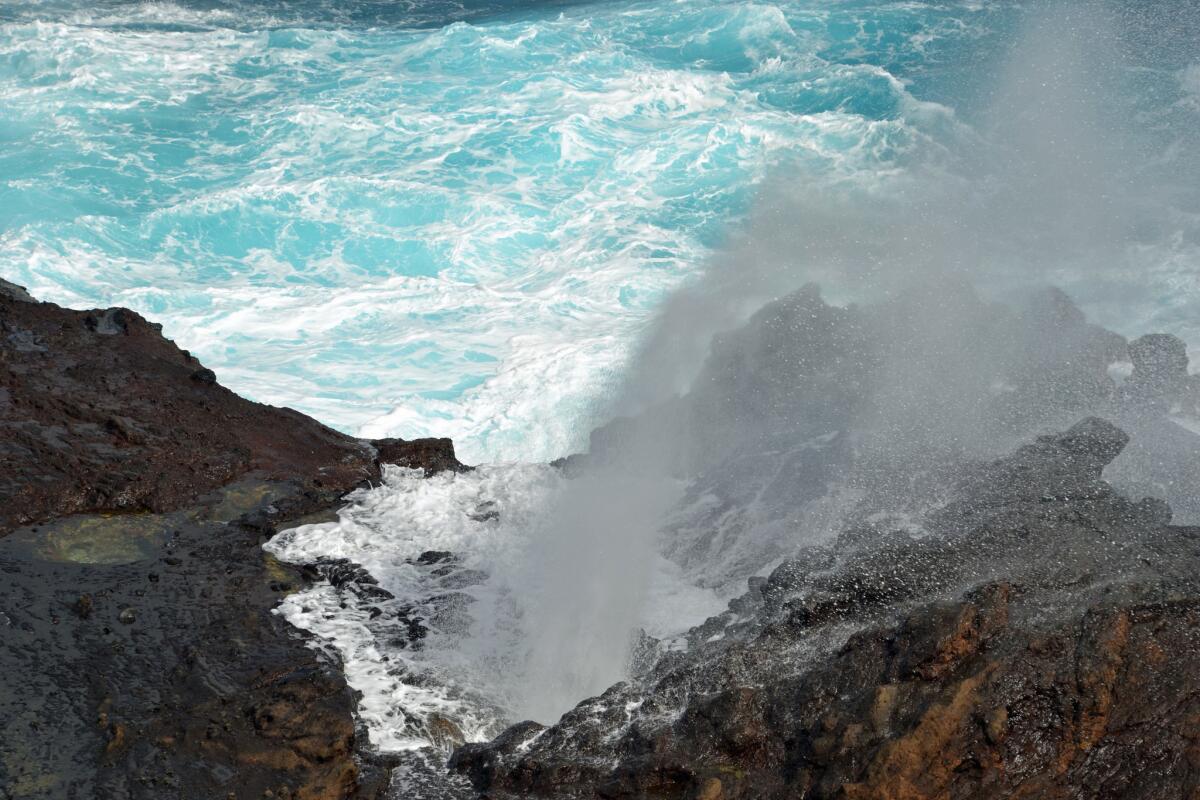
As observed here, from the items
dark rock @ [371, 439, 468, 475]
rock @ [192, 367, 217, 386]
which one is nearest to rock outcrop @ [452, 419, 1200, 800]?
dark rock @ [371, 439, 468, 475]

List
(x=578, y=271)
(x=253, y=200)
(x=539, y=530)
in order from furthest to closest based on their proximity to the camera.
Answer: (x=253, y=200), (x=578, y=271), (x=539, y=530)

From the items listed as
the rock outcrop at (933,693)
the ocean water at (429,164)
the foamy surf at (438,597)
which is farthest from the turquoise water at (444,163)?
the rock outcrop at (933,693)

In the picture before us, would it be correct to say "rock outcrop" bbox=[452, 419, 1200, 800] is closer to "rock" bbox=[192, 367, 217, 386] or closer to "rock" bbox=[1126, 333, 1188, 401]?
"rock" bbox=[1126, 333, 1188, 401]

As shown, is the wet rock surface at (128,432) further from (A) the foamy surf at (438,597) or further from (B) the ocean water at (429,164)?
(B) the ocean water at (429,164)

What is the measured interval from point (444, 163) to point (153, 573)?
61.9 feet

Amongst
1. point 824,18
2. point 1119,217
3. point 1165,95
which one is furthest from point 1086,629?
point 824,18

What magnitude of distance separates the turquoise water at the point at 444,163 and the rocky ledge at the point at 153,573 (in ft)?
17.3

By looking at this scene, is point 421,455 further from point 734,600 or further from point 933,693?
point 933,693

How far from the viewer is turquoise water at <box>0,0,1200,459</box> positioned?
20.0m

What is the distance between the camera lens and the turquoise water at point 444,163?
65.8 ft

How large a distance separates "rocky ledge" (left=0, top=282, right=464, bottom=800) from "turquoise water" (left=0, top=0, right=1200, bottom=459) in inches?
207

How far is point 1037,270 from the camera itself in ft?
70.8

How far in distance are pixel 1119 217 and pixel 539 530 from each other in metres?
17.2

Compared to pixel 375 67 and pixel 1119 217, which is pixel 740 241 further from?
pixel 375 67
